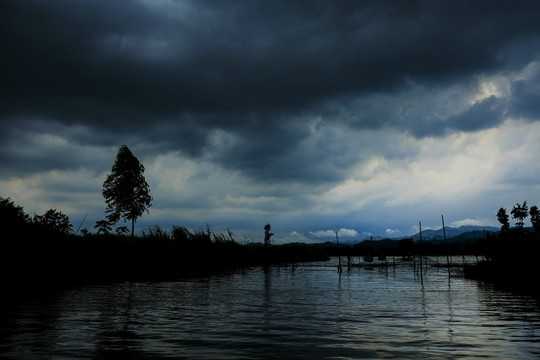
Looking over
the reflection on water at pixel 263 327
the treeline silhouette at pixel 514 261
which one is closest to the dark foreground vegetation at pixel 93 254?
the reflection on water at pixel 263 327

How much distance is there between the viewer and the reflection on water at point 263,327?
992cm

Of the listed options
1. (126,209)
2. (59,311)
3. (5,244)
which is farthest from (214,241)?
(59,311)

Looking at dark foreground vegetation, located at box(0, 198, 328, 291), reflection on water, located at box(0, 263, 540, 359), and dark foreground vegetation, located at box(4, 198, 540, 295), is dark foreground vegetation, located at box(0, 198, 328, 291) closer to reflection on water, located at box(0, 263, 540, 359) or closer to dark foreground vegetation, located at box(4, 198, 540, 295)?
dark foreground vegetation, located at box(4, 198, 540, 295)

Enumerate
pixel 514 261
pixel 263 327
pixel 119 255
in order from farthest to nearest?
pixel 119 255 → pixel 514 261 → pixel 263 327

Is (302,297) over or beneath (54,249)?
beneath

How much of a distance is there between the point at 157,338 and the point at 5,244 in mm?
19067

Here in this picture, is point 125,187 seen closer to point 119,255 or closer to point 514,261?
point 119,255

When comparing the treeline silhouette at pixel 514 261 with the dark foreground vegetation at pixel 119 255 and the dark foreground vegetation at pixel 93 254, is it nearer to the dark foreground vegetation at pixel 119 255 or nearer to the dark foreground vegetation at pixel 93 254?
the dark foreground vegetation at pixel 119 255

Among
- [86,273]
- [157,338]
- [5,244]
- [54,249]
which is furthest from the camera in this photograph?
[86,273]

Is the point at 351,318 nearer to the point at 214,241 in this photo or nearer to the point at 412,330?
the point at 412,330

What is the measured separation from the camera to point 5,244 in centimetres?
2559

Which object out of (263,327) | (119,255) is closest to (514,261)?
(263,327)

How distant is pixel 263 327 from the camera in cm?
1327

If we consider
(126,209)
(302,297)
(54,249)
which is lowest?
(302,297)
